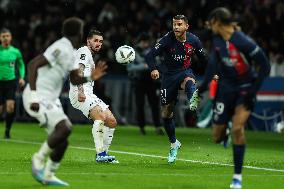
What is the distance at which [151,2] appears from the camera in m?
31.6

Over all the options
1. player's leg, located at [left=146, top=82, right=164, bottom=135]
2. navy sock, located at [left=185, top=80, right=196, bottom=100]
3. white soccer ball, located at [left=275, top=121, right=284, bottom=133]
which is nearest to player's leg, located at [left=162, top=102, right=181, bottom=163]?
navy sock, located at [left=185, top=80, right=196, bottom=100]

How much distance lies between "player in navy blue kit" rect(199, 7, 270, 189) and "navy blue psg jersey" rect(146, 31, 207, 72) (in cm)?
380

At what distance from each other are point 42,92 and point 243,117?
2651 millimetres

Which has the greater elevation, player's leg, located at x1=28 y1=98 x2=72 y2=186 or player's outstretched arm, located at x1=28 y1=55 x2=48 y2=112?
player's outstretched arm, located at x1=28 y1=55 x2=48 y2=112

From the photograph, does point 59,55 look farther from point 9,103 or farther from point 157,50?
point 9,103

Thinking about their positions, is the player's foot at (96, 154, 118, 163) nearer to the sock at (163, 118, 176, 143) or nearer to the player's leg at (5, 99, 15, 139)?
the sock at (163, 118, 176, 143)

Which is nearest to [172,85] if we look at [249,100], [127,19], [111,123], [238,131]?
[111,123]

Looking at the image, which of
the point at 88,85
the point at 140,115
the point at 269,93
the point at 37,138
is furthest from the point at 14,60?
the point at 269,93

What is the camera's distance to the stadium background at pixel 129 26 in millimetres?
26094

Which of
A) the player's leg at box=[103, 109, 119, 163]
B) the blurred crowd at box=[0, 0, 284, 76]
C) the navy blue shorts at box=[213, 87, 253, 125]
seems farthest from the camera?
the blurred crowd at box=[0, 0, 284, 76]

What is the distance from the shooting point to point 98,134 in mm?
14938

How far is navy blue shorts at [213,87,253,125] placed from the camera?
1164 centimetres

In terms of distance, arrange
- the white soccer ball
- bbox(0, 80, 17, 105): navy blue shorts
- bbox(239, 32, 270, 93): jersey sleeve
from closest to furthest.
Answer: bbox(239, 32, 270, 93): jersey sleeve
bbox(0, 80, 17, 105): navy blue shorts
the white soccer ball

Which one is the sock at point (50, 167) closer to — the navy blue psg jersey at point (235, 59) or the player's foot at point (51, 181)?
the player's foot at point (51, 181)
